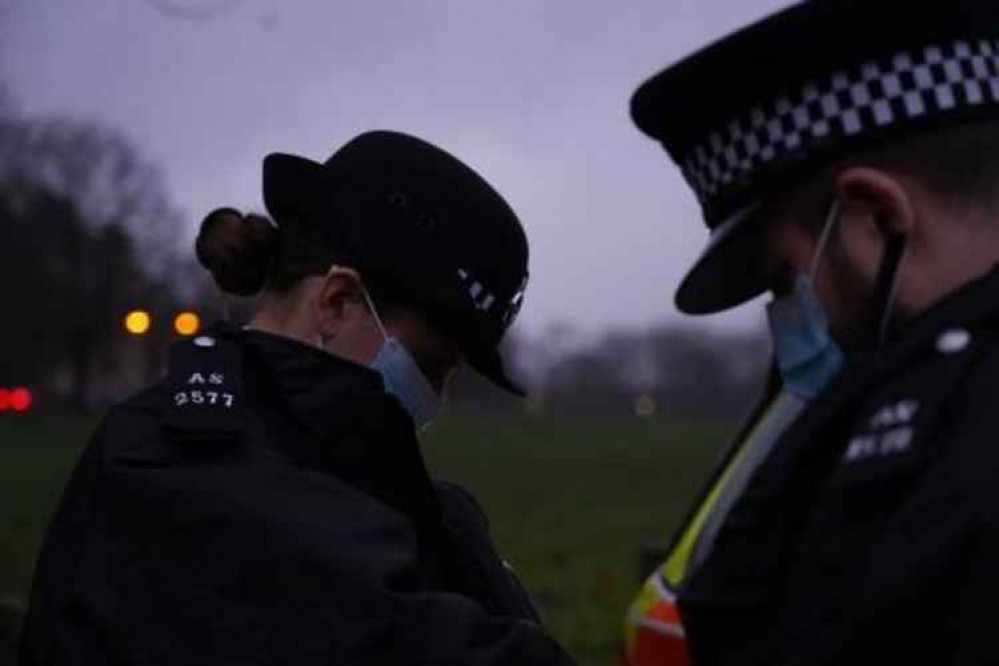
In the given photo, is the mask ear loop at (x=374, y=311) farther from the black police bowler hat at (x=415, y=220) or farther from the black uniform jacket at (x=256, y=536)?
the black uniform jacket at (x=256, y=536)

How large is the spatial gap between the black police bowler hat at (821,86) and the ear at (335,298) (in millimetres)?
936

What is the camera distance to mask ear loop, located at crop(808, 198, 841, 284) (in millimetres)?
1548

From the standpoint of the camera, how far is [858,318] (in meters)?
1.57

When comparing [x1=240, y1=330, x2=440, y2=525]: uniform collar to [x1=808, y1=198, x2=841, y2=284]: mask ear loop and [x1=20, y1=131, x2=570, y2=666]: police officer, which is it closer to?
[x1=20, y1=131, x2=570, y2=666]: police officer

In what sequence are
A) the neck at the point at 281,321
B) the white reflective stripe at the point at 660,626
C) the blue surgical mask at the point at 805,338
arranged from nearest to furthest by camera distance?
the blue surgical mask at the point at 805,338 → the white reflective stripe at the point at 660,626 → the neck at the point at 281,321

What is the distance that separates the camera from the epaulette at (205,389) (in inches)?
85.0

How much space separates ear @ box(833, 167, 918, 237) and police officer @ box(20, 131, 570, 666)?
888mm

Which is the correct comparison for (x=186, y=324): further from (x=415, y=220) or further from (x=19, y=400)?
(x=19, y=400)

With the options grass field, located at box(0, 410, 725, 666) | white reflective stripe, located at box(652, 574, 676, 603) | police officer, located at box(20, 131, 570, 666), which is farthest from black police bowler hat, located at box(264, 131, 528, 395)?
grass field, located at box(0, 410, 725, 666)

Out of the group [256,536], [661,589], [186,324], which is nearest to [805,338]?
[661,589]

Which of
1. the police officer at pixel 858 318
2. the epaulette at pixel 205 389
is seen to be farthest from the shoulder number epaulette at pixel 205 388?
the police officer at pixel 858 318

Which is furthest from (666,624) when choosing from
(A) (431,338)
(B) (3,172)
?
(B) (3,172)

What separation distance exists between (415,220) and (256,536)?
706 mm

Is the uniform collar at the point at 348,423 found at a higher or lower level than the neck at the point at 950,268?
lower
